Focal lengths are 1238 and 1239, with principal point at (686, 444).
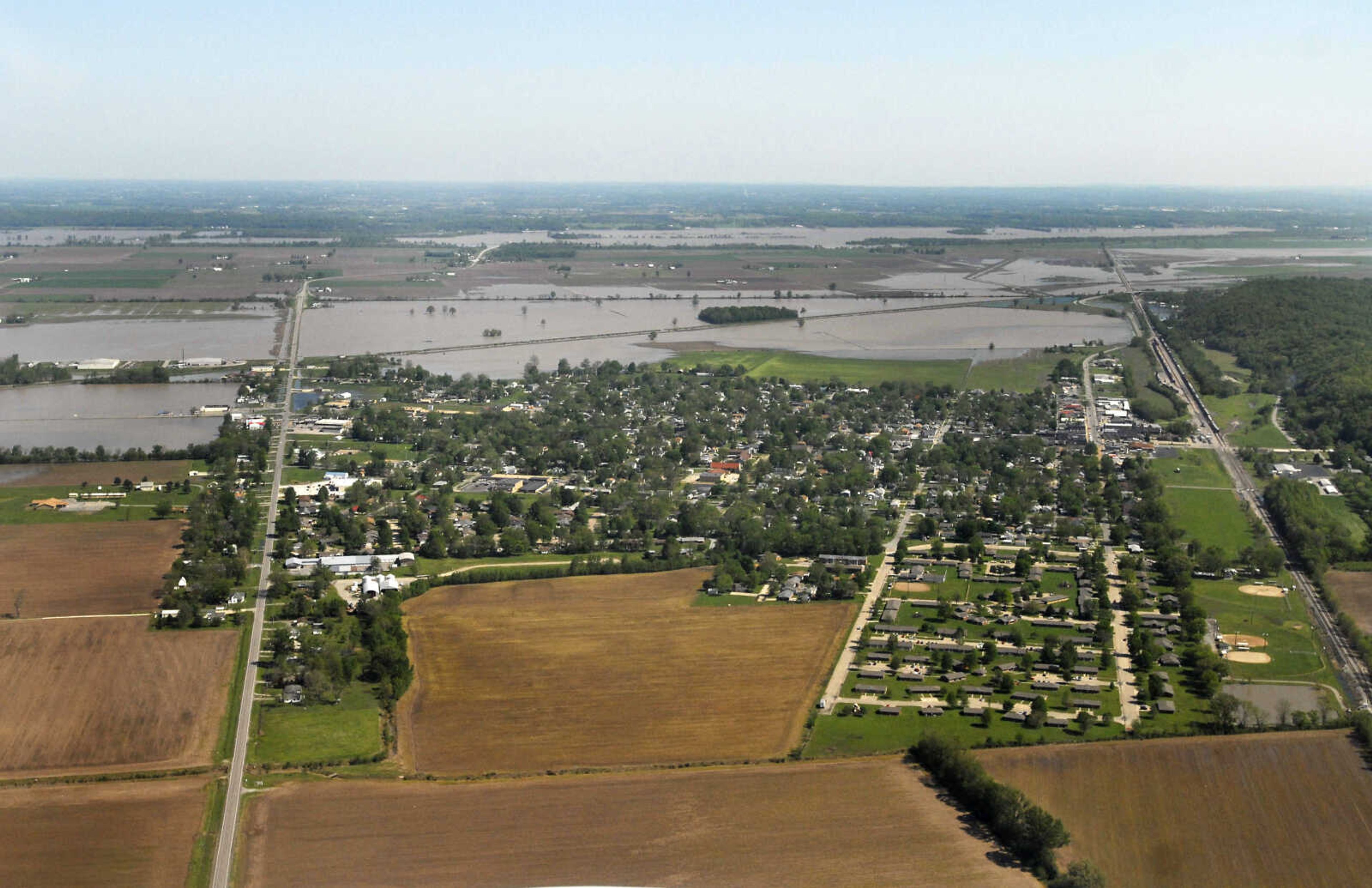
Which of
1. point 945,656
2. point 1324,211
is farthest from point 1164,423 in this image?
point 1324,211

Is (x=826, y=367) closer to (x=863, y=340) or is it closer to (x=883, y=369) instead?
(x=883, y=369)

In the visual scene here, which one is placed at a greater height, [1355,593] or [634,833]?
[1355,593]

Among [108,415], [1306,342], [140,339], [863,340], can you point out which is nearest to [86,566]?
[108,415]

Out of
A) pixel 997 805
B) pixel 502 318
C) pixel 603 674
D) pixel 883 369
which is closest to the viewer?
pixel 997 805

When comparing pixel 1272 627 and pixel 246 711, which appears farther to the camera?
pixel 1272 627

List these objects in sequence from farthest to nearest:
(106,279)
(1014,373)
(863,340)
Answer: (106,279) < (863,340) < (1014,373)

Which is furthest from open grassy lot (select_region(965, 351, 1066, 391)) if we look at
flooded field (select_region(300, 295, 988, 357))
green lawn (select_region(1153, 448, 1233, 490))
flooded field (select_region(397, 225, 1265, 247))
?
A: flooded field (select_region(397, 225, 1265, 247))

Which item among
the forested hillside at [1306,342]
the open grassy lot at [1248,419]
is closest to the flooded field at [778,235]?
the forested hillside at [1306,342]
